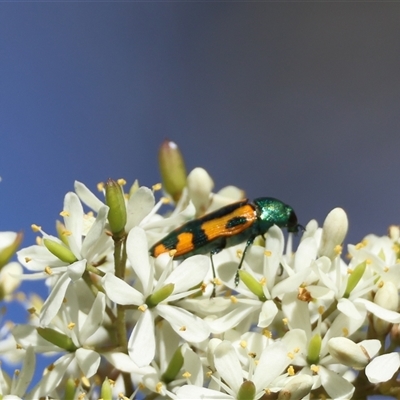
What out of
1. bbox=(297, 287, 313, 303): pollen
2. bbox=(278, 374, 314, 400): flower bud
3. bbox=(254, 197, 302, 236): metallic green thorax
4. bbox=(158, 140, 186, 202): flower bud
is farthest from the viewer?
bbox=(158, 140, 186, 202): flower bud

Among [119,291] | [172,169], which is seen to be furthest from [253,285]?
[172,169]

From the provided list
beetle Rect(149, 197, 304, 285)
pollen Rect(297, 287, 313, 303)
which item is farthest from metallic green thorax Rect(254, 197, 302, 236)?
pollen Rect(297, 287, 313, 303)

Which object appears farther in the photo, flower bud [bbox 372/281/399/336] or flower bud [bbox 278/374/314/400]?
flower bud [bbox 372/281/399/336]

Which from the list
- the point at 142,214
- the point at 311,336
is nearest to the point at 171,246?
the point at 142,214

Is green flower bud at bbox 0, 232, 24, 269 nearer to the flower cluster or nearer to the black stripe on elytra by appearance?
the flower cluster

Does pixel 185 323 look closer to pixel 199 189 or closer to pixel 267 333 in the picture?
pixel 267 333

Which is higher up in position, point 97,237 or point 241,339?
point 97,237

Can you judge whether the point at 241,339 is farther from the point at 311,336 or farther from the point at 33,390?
the point at 33,390
